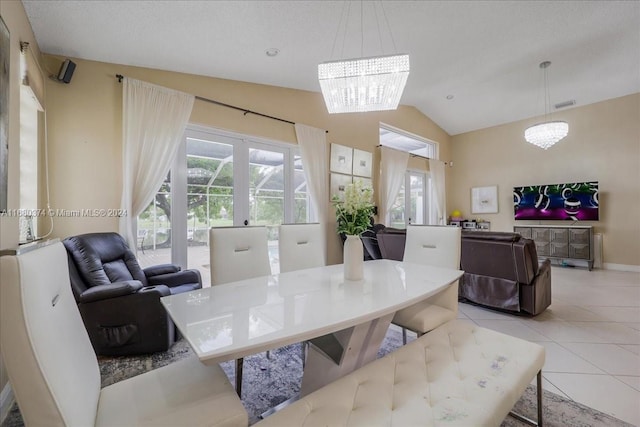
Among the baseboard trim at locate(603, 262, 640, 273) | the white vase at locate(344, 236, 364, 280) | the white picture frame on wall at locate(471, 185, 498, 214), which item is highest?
the white picture frame on wall at locate(471, 185, 498, 214)

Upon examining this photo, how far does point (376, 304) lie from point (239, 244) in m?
1.17

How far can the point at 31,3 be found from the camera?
198 centimetres

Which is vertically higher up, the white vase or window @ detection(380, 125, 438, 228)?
window @ detection(380, 125, 438, 228)

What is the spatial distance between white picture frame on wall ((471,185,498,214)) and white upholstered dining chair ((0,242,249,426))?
7243 mm

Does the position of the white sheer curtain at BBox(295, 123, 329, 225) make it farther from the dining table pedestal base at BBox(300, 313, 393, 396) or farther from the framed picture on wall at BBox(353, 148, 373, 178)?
the dining table pedestal base at BBox(300, 313, 393, 396)

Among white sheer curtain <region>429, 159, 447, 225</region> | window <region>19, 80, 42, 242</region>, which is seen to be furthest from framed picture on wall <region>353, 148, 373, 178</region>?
window <region>19, 80, 42, 242</region>

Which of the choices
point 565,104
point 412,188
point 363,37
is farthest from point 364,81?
point 565,104

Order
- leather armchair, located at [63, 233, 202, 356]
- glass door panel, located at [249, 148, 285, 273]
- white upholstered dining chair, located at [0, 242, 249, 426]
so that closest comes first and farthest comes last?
white upholstered dining chair, located at [0, 242, 249, 426] < leather armchair, located at [63, 233, 202, 356] < glass door panel, located at [249, 148, 285, 273]

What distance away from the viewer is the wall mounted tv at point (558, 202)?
17.1ft

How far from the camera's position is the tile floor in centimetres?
170

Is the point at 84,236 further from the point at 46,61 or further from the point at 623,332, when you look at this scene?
the point at 623,332

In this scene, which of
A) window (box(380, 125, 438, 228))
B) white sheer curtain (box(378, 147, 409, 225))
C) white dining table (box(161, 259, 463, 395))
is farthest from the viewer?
window (box(380, 125, 438, 228))

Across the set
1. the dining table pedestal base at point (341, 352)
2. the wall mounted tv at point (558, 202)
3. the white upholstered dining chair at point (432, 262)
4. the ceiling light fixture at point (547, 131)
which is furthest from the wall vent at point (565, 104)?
the dining table pedestal base at point (341, 352)

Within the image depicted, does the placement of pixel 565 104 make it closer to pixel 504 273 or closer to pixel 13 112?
pixel 504 273
